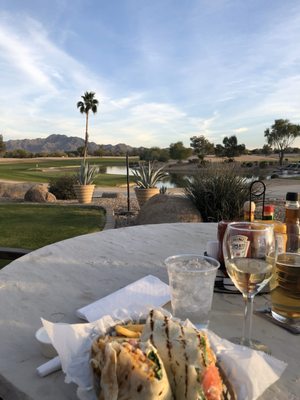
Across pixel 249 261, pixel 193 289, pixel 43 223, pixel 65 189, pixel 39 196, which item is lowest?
pixel 43 223

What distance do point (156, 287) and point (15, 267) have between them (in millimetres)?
744

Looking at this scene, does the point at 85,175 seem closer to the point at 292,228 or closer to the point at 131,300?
the point at 292,228

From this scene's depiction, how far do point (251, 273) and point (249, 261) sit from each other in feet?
0.15

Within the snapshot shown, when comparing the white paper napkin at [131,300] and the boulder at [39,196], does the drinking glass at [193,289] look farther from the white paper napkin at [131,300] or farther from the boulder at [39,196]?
the boulder at [39,196]

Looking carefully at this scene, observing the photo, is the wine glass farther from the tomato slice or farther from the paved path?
the paved path

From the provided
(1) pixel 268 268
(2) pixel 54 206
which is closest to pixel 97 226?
(2) pixel 54 206

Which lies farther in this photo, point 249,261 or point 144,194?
point 144,194

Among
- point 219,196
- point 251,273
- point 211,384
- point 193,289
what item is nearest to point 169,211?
point 219,196

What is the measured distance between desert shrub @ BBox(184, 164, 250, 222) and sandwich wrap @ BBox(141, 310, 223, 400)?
5.70 meters

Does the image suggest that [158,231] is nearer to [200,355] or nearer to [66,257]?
[66,257]

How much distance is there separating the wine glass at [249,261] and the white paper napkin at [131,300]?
1.00 feet

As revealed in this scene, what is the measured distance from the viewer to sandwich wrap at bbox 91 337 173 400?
61cm

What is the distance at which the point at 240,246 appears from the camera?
1.00 meters

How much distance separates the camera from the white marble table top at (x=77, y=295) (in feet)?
2.83
